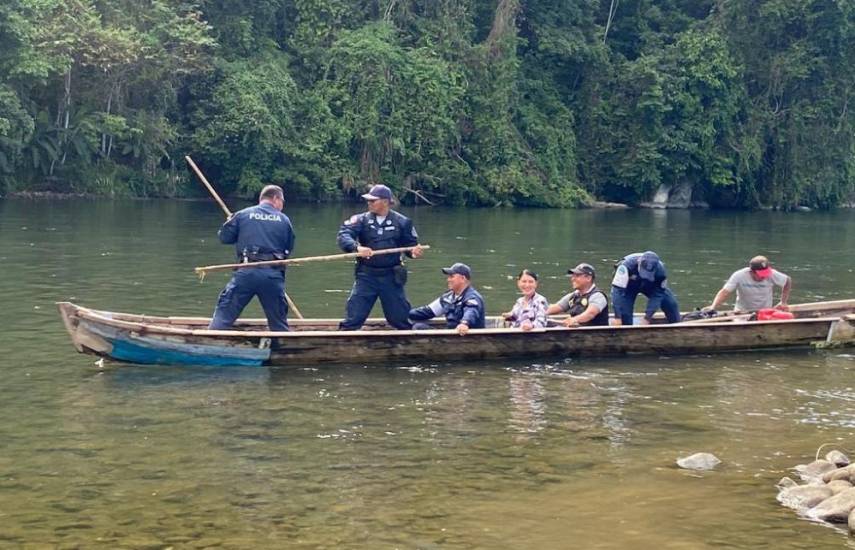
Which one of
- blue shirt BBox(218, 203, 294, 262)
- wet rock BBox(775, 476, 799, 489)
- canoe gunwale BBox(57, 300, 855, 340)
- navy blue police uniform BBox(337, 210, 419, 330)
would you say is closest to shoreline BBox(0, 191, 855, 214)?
canoe gunwale BBox(57, 300, 855, 340)

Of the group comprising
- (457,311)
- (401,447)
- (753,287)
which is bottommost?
(401,447)

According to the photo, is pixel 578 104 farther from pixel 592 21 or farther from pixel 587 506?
pixel 587 506

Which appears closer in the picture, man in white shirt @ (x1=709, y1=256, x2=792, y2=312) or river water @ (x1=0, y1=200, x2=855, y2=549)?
river water @ (x1=0, y1=200, x2=855, y2=549)

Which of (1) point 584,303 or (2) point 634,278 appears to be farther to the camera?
(2) point 634,278

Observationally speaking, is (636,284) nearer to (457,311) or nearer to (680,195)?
(457,311)

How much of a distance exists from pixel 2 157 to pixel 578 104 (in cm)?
2702

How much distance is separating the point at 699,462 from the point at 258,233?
18.4 ft

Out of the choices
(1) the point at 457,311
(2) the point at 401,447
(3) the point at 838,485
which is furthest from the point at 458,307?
(3) the point at 838,485

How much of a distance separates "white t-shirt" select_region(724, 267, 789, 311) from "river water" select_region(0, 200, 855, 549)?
985 mm

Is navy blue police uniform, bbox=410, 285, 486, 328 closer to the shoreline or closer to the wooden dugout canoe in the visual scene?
the wooden dugout canoe

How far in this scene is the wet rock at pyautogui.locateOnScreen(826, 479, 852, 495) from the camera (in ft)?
28.3

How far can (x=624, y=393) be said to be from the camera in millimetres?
12703

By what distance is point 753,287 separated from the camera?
52.3 ft

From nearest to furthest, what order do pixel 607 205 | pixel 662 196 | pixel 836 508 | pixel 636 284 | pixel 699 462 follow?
pixel 836 508, pixel 699 462, pixel 636 284, pixel 607 205, pixel 662 196
